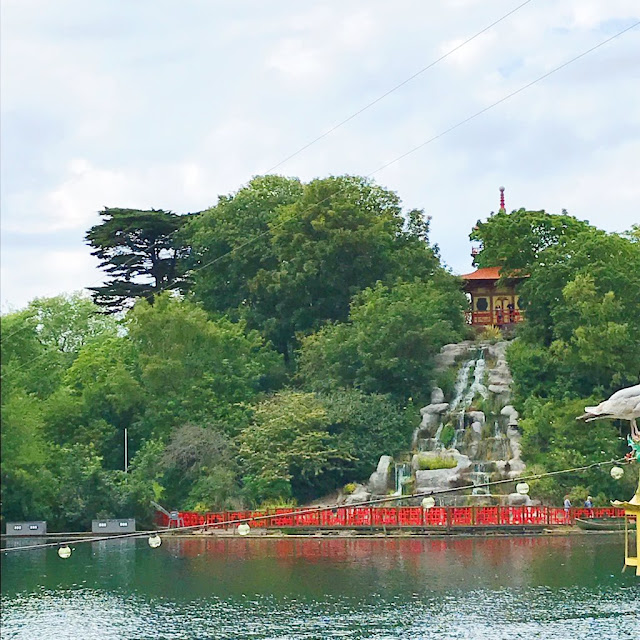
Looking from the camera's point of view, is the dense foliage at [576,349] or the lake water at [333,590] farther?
the dense foliage at [576,349]

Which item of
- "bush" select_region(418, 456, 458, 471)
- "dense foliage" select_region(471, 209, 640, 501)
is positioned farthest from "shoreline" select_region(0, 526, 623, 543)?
"bush" select_region(418, 456, 458, 471)

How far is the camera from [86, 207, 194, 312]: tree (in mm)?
46844

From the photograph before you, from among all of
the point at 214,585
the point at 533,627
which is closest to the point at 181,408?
the point at 214,585

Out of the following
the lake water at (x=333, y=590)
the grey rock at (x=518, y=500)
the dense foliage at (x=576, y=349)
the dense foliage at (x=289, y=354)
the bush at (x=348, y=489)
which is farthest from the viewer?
the bush at (x=348, y=489)

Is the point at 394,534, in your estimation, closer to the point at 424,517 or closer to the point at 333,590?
the point at 424,517

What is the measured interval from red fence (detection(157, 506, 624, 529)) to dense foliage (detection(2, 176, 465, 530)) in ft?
4.91

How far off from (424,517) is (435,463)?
247 centimetres

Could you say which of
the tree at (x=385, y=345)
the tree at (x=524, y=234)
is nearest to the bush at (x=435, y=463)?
the tree at (x=385, y=345)

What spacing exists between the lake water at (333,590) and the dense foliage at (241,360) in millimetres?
3650

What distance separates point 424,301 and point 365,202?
5.70 meters

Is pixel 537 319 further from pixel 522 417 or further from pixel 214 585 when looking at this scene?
pixel 214 585

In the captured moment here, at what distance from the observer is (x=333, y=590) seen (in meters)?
27.2

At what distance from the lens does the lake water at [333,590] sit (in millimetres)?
23453

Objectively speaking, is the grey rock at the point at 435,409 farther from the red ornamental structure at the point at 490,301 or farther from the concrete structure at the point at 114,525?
the concrete structure at the point at 114,525
